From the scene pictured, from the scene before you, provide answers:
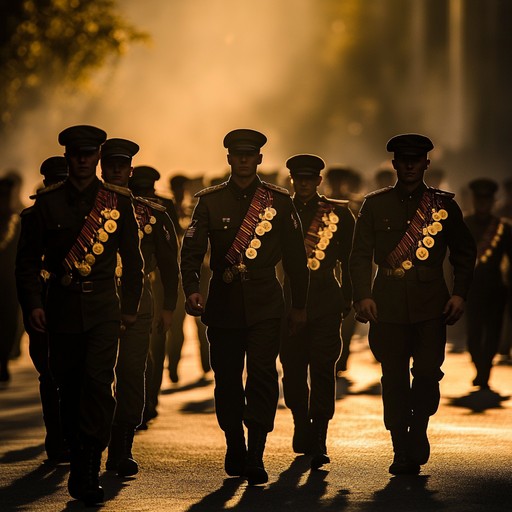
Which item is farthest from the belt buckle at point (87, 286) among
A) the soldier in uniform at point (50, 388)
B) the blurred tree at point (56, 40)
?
the blurred tree at point (56, 40)

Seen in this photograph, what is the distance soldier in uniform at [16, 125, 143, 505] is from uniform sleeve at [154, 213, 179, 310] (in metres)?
1.78

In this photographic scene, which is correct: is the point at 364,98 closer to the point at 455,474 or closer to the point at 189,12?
the point at 189,12

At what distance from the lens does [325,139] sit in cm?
9019

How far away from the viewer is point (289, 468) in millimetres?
12312

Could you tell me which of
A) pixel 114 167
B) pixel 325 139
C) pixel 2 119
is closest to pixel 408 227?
pixel 114 167

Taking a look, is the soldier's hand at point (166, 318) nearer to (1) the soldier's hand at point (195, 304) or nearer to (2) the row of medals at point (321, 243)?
(1) the soldier's hand at point (195, 304)

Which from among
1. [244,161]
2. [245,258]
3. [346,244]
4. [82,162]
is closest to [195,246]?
[245,258]

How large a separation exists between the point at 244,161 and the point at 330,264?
1748 millimetres

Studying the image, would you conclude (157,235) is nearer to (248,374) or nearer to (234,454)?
(248,374)

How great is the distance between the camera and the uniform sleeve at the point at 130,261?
11227 mm

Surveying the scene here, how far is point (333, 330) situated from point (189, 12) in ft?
291

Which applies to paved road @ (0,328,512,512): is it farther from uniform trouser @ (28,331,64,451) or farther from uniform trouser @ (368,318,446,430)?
uniform trouser @ (368,318,446,430)

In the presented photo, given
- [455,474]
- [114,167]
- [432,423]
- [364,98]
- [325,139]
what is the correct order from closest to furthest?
[455,474] < [114,167] < [432,423] < [364,98] < [325,139]

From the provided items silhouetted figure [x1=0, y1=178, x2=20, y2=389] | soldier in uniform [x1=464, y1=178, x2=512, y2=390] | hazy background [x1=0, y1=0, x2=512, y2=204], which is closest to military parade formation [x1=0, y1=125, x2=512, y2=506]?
soldier in uniform [x1=464, y1=178, x2=512, y2=390]
